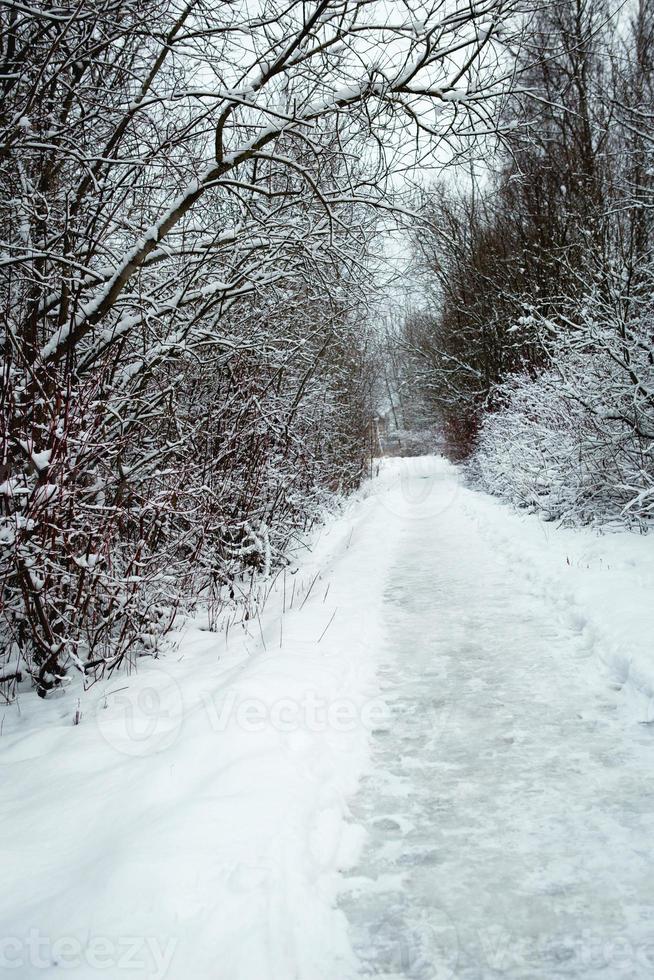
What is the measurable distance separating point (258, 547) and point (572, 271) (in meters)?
5.34

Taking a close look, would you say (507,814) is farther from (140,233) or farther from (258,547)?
(140,233)

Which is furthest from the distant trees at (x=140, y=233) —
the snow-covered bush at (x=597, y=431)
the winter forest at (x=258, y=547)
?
the snow-covered bush at (x=597, y=431)

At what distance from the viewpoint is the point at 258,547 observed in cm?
630

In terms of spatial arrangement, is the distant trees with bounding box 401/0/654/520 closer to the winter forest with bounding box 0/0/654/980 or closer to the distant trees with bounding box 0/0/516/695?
the winter forest with bounding box 0/0/654/980

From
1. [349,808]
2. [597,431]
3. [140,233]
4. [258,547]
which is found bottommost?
[349,808]

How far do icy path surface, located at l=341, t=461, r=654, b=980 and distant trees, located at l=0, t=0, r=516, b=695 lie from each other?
81.7 inches

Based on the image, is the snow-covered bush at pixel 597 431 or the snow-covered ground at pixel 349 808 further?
the snow-covered bush at pixel 597 431

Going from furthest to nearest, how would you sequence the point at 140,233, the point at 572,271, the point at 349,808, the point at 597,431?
the point at 572,271, the point at 597,431, the point at 140,233, the point at 349,808

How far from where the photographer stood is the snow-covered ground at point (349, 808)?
69.4 inches

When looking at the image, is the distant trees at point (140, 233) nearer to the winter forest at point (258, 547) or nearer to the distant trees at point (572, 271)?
the winter forest at point (258, 547)

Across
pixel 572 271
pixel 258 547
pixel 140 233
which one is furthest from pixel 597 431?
pixel 140 233

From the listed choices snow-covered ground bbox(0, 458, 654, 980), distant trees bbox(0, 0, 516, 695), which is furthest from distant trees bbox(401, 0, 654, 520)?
snow-covered ground bbox(0, 458, 654, 980)

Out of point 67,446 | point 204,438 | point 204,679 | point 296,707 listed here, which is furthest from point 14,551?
point 204,438

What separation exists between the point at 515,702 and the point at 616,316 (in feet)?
17.0
